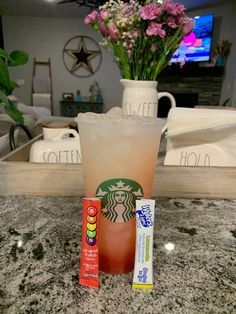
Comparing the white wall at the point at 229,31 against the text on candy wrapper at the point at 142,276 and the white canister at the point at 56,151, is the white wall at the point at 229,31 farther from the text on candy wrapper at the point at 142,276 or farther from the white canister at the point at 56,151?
the text on candy wrapper at the point at 142,276

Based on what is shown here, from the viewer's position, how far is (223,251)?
0.37 meters

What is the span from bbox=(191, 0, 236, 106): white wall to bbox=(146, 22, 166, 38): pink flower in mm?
3506

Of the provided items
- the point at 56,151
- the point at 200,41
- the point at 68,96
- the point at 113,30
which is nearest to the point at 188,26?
the point at 113,30

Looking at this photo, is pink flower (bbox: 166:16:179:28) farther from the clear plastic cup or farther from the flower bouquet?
the clear plastic cup

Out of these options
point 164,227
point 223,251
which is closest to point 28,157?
point 164,227

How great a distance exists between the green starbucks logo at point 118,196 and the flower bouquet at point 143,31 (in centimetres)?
48

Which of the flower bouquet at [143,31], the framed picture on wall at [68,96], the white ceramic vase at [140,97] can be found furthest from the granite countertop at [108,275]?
the framed picture on wall at [68,96]

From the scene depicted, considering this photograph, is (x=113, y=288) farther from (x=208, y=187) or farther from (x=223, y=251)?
(x=208, y=187)

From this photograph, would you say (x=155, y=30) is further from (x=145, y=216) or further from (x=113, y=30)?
(x=145, y=216)

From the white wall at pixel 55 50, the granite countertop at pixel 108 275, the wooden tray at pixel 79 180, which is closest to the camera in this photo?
the granite countertop at pixel 108 275

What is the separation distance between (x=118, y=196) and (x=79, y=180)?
0.25 meters

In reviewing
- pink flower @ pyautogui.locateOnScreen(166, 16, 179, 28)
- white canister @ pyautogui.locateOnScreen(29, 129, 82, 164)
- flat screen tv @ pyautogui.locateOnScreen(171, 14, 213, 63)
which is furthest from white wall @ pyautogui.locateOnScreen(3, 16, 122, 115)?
white canister @ pyautogui.locateOnScreen(29, 129, 82, 164)

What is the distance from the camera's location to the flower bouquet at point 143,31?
609mm

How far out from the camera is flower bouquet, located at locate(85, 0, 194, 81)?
0.61 meters
